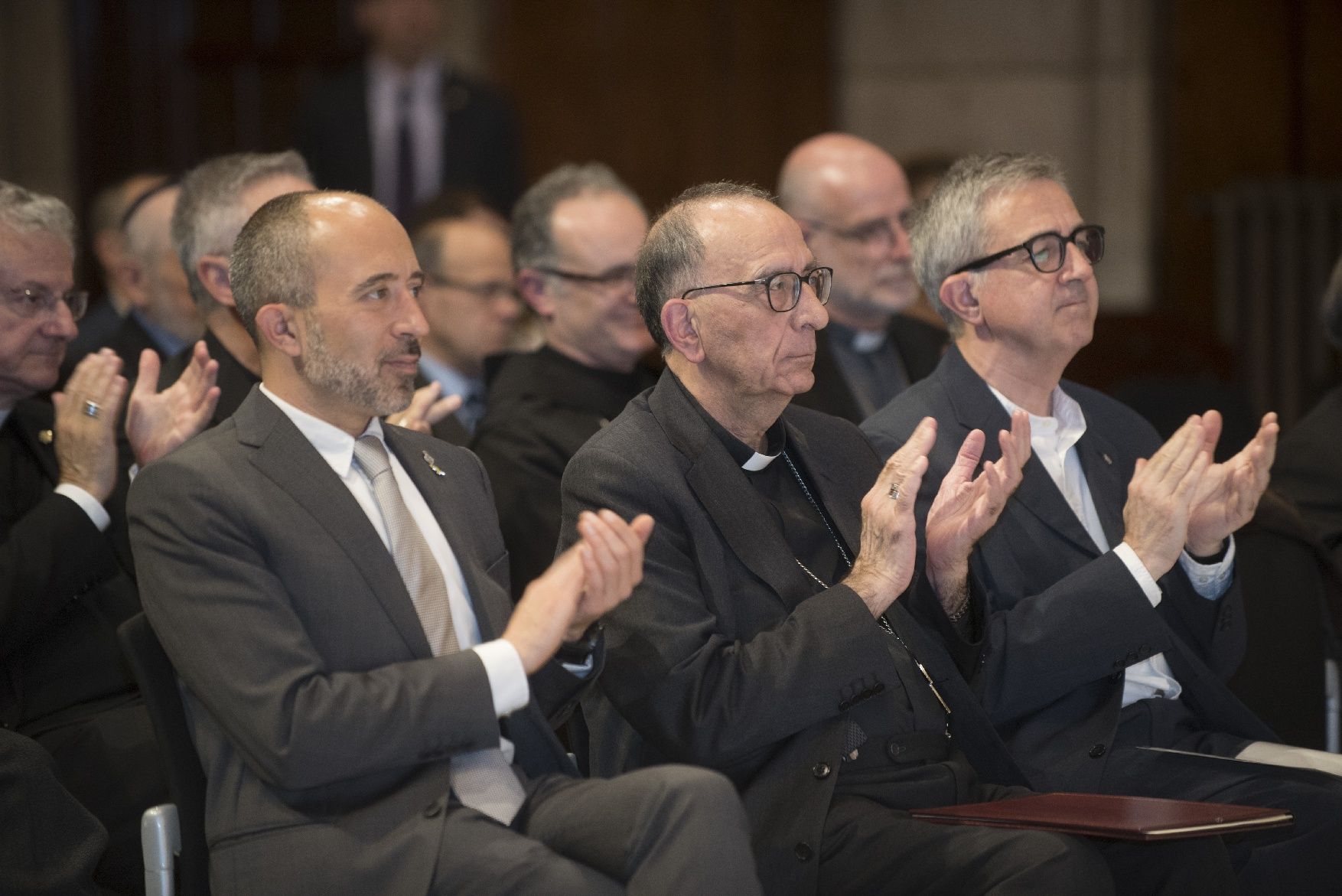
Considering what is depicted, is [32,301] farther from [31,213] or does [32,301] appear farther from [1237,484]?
[1237,484]

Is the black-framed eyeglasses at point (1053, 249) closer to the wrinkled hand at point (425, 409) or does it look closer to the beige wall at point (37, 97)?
the wrinkled hand at point (425, 409)

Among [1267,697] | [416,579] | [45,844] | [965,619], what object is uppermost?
[416,579]

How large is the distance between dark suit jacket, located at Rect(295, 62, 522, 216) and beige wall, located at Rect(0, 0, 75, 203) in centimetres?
119

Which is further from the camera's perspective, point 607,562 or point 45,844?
point 45,844

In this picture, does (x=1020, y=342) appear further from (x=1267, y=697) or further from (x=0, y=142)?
(x=0, y=142)

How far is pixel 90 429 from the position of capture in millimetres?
2900

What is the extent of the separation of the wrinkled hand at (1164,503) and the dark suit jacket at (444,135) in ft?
10.7

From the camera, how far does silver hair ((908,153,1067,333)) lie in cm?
318

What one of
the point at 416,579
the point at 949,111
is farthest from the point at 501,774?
the point at 949,111

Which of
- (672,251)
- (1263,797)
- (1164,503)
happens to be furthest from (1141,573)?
(672,251)

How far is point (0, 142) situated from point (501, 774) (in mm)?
4731

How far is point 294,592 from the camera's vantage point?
7.61 ft

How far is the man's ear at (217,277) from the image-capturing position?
134 inches

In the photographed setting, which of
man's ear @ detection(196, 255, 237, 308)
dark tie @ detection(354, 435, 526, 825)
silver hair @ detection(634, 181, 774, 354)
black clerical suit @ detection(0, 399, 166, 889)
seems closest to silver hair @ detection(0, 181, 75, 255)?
man's ear @ detection(196, 255, 237, 308)
